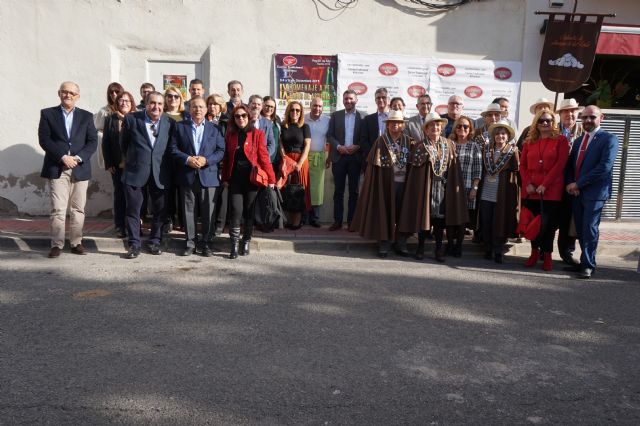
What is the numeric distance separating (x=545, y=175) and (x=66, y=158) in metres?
6.16

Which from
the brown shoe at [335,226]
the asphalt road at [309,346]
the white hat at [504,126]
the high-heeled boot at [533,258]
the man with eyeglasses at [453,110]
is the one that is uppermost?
the man with eyeglasses at [453,110]

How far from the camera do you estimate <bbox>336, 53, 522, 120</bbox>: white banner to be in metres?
9.64

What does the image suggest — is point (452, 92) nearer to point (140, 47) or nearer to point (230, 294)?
point (140, 47)

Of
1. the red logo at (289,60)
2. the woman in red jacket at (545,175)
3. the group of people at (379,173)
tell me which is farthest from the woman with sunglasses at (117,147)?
the woman in red jacket at (545,175)

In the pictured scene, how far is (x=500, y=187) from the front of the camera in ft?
24.7

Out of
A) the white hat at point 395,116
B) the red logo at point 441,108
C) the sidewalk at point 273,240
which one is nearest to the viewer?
the white hat at point 395,116

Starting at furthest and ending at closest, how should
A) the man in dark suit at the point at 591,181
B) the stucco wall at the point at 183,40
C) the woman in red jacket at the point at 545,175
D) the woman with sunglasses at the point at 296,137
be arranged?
the stucco wall at the point at 183,40, the woman with sunglasses at the point at 296,137, the woman in red jacket at the point at 545,175, the man in dark suit at the point at 591,181

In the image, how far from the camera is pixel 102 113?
8.02 m

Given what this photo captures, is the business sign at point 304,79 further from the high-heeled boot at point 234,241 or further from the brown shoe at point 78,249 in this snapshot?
the brown shoe at point 78,249

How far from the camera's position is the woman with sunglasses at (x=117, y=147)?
781cm

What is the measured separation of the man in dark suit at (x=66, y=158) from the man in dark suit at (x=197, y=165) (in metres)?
1.19

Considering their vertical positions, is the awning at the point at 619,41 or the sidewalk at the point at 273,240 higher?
the awning at the point at 619,41

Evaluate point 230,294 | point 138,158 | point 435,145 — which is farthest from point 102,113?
point 435,145

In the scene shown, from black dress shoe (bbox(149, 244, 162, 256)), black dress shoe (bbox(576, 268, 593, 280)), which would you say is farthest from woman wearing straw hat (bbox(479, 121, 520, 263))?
black dress shoe (bbox(149, 244, 162, 256))
